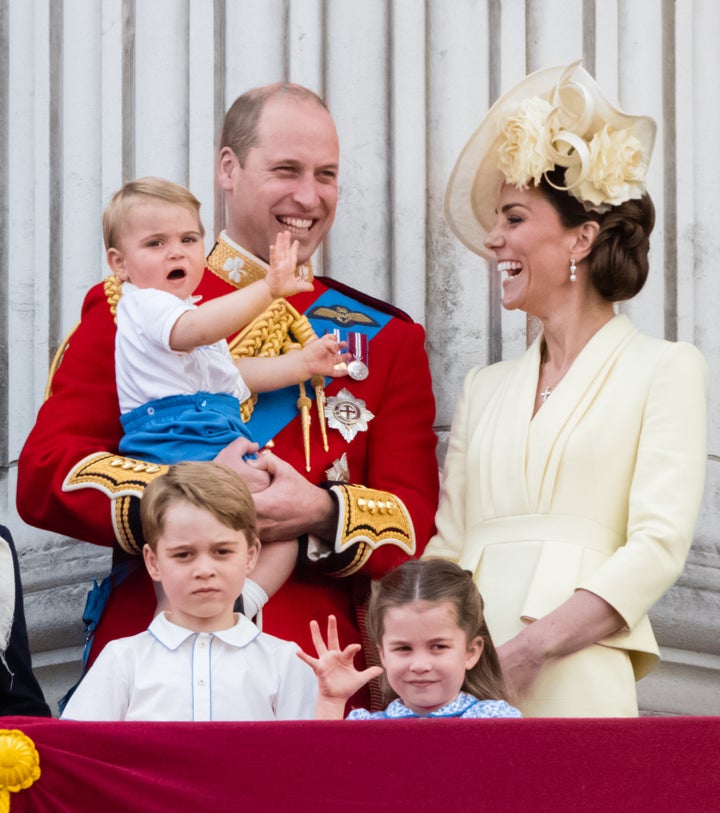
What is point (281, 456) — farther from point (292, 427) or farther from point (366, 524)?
point (366, 524)

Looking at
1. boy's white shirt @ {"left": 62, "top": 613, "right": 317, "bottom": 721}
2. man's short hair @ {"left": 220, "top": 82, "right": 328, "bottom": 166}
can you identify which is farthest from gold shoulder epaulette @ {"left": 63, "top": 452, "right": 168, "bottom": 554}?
man's short hair @ {"left": 220, "top": 82, "right": 328, "bottom": 166}

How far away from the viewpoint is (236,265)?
14.7 feet

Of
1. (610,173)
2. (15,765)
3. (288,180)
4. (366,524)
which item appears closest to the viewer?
(15,765)

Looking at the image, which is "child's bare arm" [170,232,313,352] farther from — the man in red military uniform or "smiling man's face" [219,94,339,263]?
"smiling man's face" [219,94,339,263]

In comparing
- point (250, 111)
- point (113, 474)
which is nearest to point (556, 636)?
point (113, 474)

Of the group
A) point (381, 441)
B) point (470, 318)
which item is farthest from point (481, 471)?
point (470, 318)

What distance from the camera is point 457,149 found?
4.95 m

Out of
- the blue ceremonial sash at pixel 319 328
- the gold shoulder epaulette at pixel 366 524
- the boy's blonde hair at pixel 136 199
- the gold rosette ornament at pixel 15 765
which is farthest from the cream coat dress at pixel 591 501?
the gold rosette ornament at pixel 15 765

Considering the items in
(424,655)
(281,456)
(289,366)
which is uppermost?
(289,366)

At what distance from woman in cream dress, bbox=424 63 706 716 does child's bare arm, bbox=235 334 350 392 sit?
321 mm

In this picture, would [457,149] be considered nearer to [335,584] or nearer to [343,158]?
[343,158]

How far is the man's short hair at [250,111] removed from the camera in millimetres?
4512

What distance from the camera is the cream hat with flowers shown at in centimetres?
427

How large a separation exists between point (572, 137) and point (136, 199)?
2.81 ft
